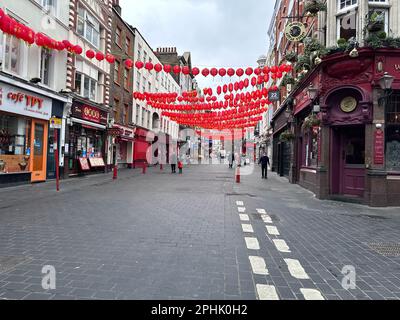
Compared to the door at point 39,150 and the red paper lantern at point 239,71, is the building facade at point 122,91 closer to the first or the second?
the door at point 39,150

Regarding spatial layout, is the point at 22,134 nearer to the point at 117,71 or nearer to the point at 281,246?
the point at 117,71

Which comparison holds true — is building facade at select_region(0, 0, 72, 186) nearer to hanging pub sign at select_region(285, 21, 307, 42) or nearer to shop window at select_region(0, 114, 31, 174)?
shop window at select_region(0, 114, 31, 174)

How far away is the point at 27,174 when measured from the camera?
1358 centimetres

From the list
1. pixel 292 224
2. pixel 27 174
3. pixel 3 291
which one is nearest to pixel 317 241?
pixel 292 224

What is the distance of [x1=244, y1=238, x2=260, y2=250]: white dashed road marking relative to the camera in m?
5.13

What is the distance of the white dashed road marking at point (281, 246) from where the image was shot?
5.05 metres

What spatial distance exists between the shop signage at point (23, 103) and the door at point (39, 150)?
499mm

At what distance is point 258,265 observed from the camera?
14.1 feet

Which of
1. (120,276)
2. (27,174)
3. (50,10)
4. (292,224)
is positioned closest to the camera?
(120,276)

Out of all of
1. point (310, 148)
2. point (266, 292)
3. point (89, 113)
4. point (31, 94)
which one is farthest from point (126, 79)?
point (266, 292)

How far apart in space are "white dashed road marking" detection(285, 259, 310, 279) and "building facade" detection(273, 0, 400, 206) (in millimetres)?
7150
